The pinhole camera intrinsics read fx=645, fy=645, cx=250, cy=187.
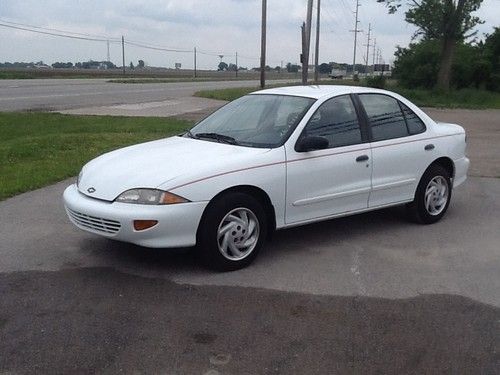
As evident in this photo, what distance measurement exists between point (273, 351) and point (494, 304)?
1808 mm

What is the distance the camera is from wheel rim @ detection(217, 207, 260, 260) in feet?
17.0

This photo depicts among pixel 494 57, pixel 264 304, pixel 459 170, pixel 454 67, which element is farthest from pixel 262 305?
pixel 494 57

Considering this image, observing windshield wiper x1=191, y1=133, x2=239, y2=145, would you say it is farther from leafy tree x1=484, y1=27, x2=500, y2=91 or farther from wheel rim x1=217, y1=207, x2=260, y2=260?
leafy tree x1=484, y1=27, x2=500, y2=91

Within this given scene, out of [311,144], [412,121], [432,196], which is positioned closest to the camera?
[311,144]

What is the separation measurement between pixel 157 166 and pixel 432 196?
317cm

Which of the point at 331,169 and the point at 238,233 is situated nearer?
the point at 238,233

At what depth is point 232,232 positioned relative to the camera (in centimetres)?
520

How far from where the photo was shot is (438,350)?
12.8 feet

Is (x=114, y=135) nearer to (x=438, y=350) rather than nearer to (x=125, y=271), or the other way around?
(x=125, y=271)

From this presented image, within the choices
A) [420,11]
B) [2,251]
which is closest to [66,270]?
[2,251]

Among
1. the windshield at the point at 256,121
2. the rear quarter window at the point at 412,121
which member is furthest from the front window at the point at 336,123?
the rear quarter window at the point at 412,121

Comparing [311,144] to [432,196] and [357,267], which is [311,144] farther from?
[432,196]

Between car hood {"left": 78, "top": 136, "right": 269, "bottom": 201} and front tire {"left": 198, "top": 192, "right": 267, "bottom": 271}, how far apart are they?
0.98 feet

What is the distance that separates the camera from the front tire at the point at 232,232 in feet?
16.6
